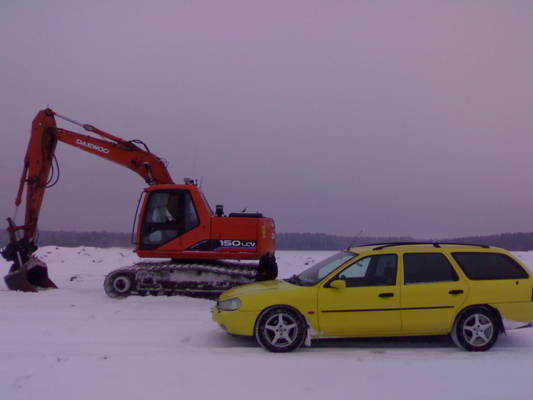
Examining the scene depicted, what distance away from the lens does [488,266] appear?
8406mm

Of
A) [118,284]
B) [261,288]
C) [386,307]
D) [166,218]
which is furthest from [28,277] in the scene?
[386,307]

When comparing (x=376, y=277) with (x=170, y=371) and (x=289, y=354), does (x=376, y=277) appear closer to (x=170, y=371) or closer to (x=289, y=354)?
(x=289, y=354)

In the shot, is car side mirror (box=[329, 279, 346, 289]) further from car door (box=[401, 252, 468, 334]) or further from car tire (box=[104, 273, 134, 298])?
car tire (box=[104, 273, 134, 298])

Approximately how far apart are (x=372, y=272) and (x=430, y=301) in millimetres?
933

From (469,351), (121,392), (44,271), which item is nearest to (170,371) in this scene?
(121,392)

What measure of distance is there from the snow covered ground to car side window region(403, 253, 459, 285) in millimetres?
1030

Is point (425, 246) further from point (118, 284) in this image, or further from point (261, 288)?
point (118, 284)

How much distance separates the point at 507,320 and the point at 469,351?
74cm

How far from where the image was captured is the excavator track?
13.6m

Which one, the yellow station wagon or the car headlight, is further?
the car headlight

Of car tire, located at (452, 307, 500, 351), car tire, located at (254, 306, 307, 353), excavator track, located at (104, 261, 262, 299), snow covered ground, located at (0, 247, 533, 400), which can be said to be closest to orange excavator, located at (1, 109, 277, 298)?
excavator track, located at (104, 261, 262, 299)

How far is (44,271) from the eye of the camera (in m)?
14.8

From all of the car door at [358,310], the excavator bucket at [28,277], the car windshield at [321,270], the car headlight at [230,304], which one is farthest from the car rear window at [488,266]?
the excavator bucket at [28,277]

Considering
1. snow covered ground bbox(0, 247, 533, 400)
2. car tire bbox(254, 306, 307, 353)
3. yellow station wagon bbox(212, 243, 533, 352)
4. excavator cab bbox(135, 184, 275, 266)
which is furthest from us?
excavator cab bbox(135, 184, 275, 266)
